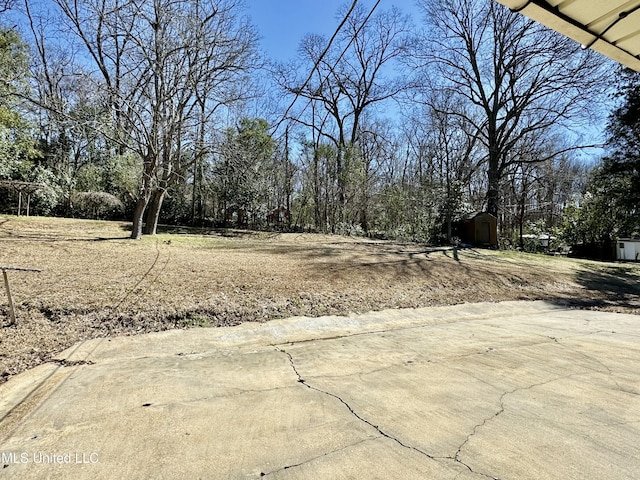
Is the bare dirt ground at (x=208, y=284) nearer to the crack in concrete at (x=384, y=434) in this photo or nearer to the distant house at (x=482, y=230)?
the crack in concrete at (x=384, y=434)

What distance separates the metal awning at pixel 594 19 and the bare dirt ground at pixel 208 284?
14.2 ft

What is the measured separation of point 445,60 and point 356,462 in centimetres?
1979

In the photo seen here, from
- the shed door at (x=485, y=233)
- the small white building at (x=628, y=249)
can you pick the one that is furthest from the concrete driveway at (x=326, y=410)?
the small white building at (x=628, y=249)

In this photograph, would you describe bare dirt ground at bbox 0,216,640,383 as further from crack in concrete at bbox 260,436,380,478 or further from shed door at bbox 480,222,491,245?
shed door at bbox 480,222,491,245

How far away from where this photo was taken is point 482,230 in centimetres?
1616

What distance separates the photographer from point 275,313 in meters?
4.97

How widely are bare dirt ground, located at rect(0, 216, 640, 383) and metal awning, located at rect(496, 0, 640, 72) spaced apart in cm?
432

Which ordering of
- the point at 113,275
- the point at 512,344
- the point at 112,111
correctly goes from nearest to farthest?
1. the point at 512,344
2. the point at 113,275
3. the point at 112,111

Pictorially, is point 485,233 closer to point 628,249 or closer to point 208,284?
point 628,249

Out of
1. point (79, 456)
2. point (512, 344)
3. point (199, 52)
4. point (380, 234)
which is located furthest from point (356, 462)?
point (380, 234)

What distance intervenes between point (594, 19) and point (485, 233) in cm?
1582

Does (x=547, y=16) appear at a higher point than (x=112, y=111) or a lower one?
lower

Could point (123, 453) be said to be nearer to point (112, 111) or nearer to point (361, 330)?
point (361, 330)

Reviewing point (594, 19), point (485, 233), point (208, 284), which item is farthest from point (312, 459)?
point (485, 233)
